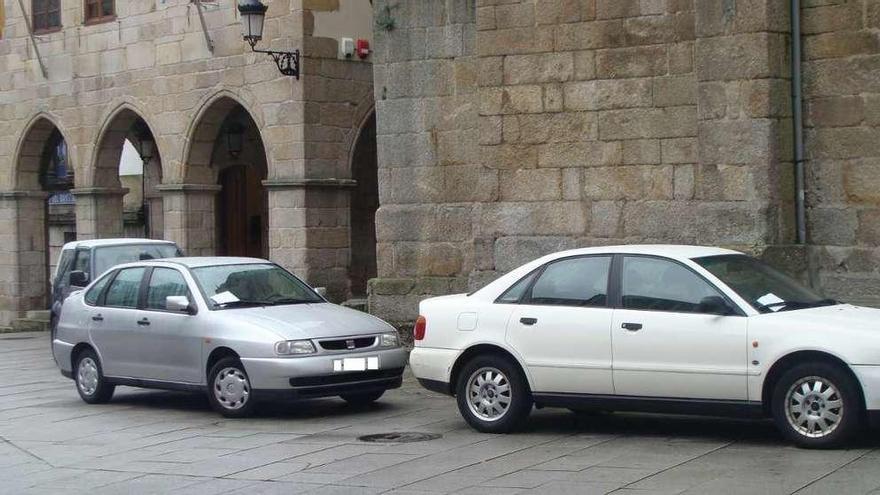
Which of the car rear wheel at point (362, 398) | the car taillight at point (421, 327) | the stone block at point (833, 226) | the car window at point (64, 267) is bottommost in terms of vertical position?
the car rear wheel at point (362, 398)

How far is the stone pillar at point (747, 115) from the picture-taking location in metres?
13.6

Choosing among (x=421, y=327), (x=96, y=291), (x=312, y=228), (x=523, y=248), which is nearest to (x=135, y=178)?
(x=312, y=228)

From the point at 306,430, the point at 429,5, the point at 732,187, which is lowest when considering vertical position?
the point at 306,430

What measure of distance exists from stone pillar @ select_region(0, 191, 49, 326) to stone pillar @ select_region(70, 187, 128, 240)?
240cm

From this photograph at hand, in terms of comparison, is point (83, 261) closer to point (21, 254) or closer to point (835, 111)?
point (835, 111)

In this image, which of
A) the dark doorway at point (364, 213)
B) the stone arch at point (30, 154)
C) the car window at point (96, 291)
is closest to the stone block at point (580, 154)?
the car window at point (96, 291)

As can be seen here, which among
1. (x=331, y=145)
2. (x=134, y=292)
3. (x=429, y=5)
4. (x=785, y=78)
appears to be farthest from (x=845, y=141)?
(x=331, y=145)

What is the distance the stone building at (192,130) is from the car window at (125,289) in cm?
786

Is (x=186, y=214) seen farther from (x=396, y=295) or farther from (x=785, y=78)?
(x=785, y=78)

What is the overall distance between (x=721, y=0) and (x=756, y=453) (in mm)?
5629

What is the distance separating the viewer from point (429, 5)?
55.1 feet

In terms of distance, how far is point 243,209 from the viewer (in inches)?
1089

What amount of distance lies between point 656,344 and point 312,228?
12549 mm

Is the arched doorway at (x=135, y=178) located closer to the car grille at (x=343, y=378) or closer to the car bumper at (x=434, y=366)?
the car grille at (x=343, y=378)
